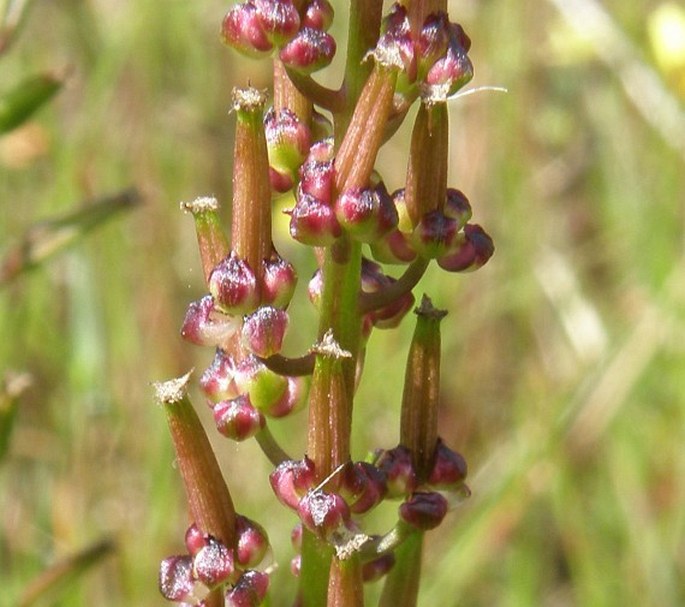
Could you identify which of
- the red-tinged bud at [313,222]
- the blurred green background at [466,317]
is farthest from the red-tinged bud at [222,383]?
the blurred green background at [466,317]

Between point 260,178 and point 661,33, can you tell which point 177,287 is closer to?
point 661,33

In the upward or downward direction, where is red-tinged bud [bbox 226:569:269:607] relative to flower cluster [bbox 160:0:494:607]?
downward

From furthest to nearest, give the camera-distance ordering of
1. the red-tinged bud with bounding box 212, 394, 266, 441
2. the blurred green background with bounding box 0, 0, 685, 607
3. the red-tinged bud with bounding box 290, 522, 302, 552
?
the blurred green background with bounding box 0, 0, 685, 607 → the red-tinged bud with bounding box 290, 522, 302, 552 → the red-tinged bud with bounding box 212, 394, 266, 441

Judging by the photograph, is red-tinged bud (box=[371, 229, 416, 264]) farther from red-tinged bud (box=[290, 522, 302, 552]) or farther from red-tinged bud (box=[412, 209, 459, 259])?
red-tinged bud (box=[290, 522, 302, 552])

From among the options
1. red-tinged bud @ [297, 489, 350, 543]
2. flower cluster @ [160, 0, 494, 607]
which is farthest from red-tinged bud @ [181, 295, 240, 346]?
red-tinged bud @ [297, 489, 350, 543]

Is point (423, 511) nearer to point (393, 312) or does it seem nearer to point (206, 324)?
point (393, 312)

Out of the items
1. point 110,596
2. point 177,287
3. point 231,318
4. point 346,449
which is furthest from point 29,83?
point 177,287

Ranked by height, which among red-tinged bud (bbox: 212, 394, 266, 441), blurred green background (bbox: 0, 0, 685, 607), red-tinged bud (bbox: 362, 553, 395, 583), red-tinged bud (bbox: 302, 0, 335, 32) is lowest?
red-tinged bud (bbox: 362, 553, 395, 583)

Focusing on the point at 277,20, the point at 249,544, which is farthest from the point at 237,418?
the point at 277,20

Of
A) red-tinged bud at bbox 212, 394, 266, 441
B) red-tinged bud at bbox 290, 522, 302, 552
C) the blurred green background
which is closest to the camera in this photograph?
red-tinged bud at bbox 212, 394, 266, 441
